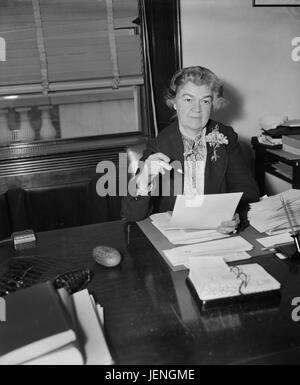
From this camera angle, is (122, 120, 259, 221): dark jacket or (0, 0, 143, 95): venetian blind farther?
(0, 0, 143, 95): venetian blind

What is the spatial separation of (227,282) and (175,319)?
0.16m

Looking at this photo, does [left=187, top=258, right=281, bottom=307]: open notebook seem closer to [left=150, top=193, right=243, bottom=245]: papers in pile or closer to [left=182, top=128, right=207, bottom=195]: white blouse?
[left=150, top=193, right=243, bottom=245]: papers in pile

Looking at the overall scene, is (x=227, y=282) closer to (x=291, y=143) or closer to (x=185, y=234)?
(x=185, y=234)

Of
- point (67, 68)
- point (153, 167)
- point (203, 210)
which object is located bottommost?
point (203, 210)

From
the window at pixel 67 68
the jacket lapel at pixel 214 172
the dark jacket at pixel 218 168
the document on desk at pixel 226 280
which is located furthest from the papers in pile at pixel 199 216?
the window at pixel 67 68

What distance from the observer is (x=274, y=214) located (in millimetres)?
1367

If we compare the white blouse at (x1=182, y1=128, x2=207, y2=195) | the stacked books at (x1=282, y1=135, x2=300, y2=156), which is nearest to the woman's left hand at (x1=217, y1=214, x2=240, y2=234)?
the white blouse at (x1=182, y1=128, x2=207, y2=195)

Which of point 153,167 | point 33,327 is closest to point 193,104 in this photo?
point 153,167

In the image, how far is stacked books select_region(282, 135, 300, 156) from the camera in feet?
7.25

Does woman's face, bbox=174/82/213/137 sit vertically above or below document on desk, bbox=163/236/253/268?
above

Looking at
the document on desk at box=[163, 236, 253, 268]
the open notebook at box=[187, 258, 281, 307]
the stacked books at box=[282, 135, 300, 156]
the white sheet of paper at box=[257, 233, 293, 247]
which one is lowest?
the white sheet of paper at box=[257, 233, 293, 247]

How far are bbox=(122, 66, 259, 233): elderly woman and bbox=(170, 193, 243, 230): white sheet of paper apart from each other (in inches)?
11.2

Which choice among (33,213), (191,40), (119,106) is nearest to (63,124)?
(119,106)

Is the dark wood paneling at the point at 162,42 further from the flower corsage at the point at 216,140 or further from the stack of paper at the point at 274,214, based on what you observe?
the stack of paper at the point at 274,214
